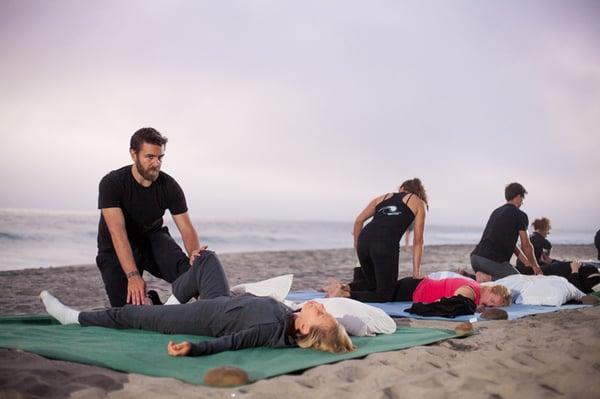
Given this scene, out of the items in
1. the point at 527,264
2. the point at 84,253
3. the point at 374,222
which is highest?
the point at 374,222

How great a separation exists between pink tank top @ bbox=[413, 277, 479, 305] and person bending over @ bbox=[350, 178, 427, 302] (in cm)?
35

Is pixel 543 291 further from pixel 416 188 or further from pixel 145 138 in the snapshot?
pixel 145 138

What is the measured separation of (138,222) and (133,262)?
1.63ft

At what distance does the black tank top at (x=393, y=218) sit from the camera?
571cm

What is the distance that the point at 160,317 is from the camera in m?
3.56

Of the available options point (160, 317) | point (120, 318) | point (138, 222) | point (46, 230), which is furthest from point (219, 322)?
point (46, 230)

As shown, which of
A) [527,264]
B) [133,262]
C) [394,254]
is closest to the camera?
[133,262]

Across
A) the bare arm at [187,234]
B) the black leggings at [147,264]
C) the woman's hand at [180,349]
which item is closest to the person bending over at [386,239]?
the bare arm at [187,234]

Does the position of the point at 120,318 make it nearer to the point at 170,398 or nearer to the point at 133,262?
the point at 133,262

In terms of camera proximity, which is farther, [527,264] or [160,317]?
[527,264]

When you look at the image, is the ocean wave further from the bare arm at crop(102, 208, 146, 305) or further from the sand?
the sand

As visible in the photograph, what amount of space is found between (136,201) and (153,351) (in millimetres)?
1706

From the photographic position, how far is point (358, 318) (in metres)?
3.86

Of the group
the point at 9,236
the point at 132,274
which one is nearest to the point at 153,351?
the point at 132,274
